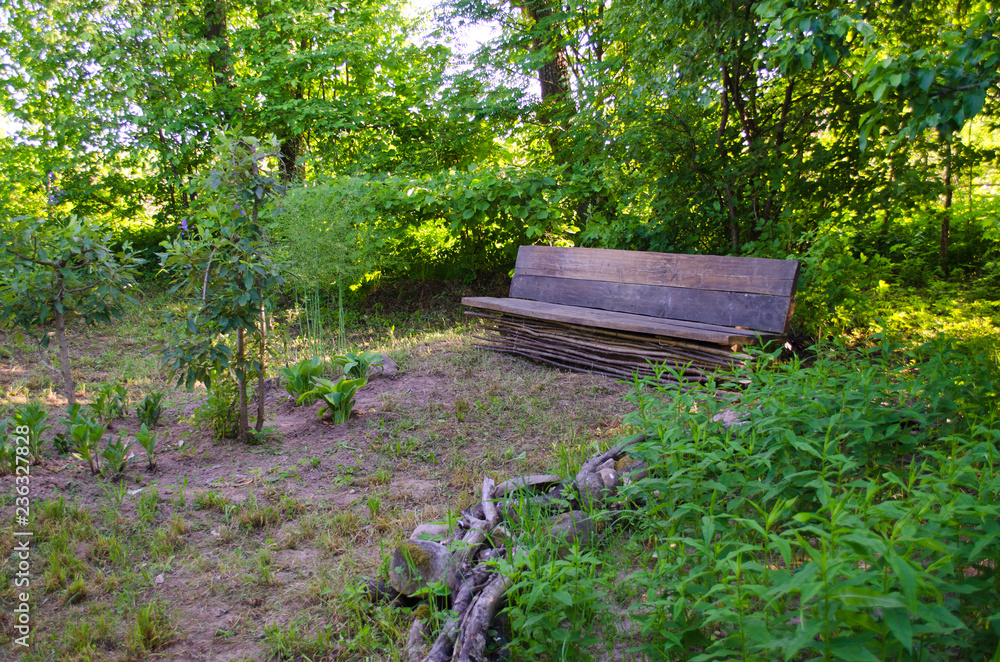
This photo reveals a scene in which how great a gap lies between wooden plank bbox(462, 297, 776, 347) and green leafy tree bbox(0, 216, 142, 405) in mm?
2959

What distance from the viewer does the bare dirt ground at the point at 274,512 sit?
2041 millimetres

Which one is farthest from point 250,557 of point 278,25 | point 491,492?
point 278,25

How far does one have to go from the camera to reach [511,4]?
29.2ft

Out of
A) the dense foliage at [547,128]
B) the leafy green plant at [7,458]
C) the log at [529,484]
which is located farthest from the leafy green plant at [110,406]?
the log at [529,484]

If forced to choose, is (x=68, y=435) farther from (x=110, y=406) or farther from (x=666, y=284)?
(x=666, y=284)

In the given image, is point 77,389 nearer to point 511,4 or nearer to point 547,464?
point 547,464

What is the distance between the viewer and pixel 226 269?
341 cm

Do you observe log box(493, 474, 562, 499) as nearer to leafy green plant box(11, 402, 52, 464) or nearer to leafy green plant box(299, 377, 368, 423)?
leafy green plant box(299, 377, 368, 423)

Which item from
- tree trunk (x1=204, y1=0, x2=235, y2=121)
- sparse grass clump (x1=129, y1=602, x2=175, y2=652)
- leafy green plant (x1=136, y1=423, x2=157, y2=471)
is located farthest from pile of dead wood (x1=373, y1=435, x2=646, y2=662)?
tree trunk (x1=204, y1=0, x2=235, y2=121)

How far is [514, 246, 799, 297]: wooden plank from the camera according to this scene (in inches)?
167

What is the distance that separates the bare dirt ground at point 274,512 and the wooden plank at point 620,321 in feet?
1.53

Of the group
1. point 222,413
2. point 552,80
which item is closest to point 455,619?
point 222,413

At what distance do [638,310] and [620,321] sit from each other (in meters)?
0.57

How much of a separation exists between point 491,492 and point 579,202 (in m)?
5.64
